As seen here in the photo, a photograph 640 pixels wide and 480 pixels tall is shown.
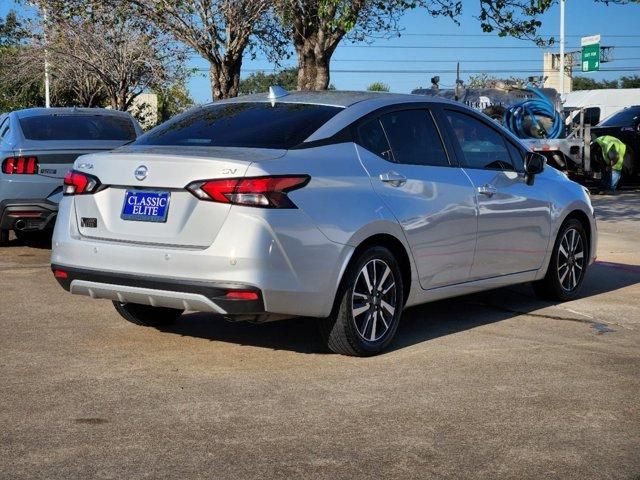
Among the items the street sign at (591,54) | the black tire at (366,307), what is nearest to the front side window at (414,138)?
the black tire at (366,307)

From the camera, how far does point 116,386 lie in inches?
232

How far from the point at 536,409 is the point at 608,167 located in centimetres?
1840

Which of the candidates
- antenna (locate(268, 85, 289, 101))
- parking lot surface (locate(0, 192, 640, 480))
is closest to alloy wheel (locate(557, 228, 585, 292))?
parking lot surface (locate(0, 192, 640, 480))

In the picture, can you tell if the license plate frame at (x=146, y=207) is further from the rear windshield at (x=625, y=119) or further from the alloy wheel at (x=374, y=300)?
the rear windshield at (x=625, y=119)

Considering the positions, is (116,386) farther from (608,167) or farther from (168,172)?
(608,167)

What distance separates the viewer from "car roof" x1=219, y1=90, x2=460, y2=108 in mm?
7254

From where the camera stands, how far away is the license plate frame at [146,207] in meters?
6.28

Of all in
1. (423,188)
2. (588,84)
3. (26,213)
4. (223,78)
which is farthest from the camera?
(588,84)

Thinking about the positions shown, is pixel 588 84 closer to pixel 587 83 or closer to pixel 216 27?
pixel 587 83

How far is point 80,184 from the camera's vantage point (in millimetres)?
6750

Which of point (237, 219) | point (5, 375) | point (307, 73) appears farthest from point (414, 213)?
point (307, 73)

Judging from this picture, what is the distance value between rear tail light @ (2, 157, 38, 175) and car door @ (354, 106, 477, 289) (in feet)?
18.1

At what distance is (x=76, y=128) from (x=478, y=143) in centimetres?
579

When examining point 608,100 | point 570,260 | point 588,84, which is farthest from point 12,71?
point 588,84
